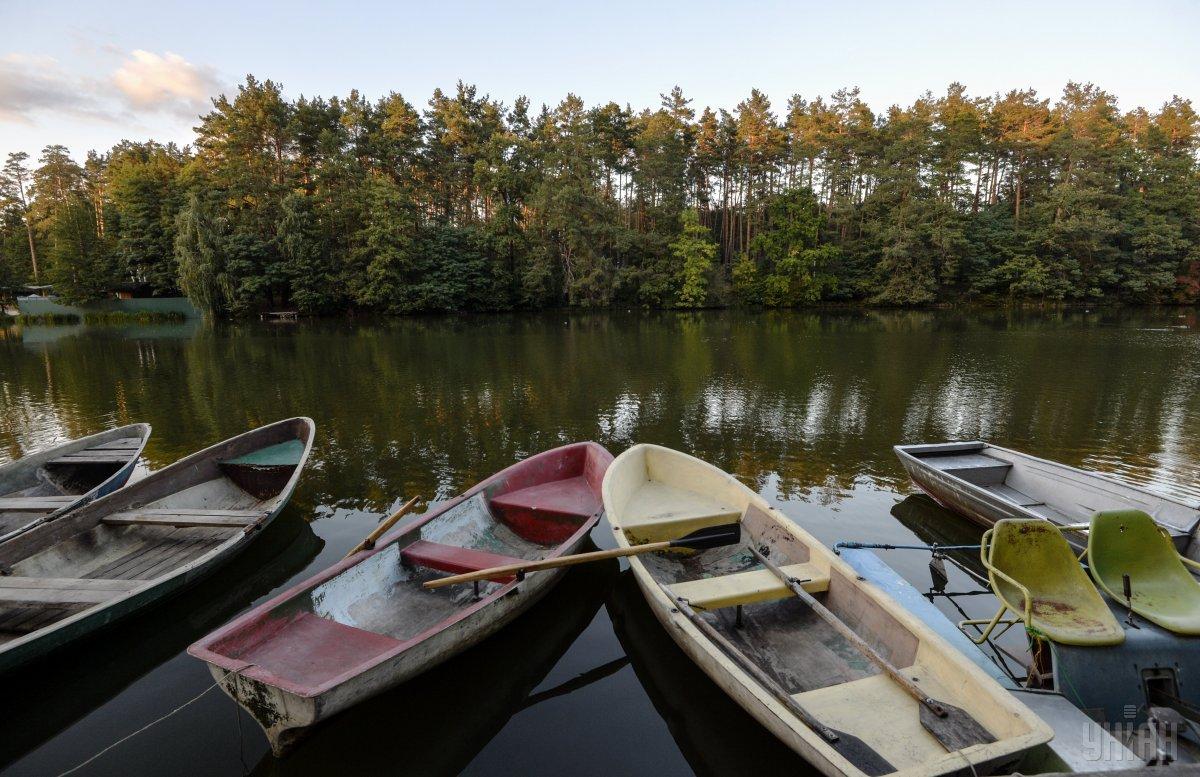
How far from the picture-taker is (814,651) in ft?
13.7

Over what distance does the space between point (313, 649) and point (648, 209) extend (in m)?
43.7

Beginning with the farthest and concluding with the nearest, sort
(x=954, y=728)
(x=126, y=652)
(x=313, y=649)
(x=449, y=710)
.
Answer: (x=126, y=652) < (x=449, y=710) < (x=313, y=649) < (x=954, y=728)

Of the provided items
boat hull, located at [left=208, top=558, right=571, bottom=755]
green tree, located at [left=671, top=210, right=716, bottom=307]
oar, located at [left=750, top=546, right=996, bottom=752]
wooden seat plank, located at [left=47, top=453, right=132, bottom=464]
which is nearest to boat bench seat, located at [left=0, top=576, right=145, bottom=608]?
boat hull, located at [left=208, top=558, right=571, bottom=755]

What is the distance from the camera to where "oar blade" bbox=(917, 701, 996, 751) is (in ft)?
9.95

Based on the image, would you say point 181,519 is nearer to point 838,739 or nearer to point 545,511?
point 545,511

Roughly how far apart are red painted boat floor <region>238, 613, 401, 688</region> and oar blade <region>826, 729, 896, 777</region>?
2.87 metres

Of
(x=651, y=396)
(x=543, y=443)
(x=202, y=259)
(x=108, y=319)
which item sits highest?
(x=202, y=259)

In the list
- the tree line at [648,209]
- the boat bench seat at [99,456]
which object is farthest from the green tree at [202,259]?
the boat bench seat at [99,456]

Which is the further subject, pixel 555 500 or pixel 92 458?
pixel 92 458

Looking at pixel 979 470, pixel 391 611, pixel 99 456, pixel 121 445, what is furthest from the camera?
pixel 121 445

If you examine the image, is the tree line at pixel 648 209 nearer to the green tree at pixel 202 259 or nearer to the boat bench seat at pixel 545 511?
the green tree at pixel 202 259

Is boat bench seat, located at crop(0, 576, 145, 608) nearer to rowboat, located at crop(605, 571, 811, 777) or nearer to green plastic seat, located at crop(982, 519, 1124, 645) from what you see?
rowboat, located at crop(605, 571, 811, 777)

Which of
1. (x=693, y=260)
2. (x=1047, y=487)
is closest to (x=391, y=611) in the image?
(x=1047, y=487)

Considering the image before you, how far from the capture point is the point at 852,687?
11.5ft
